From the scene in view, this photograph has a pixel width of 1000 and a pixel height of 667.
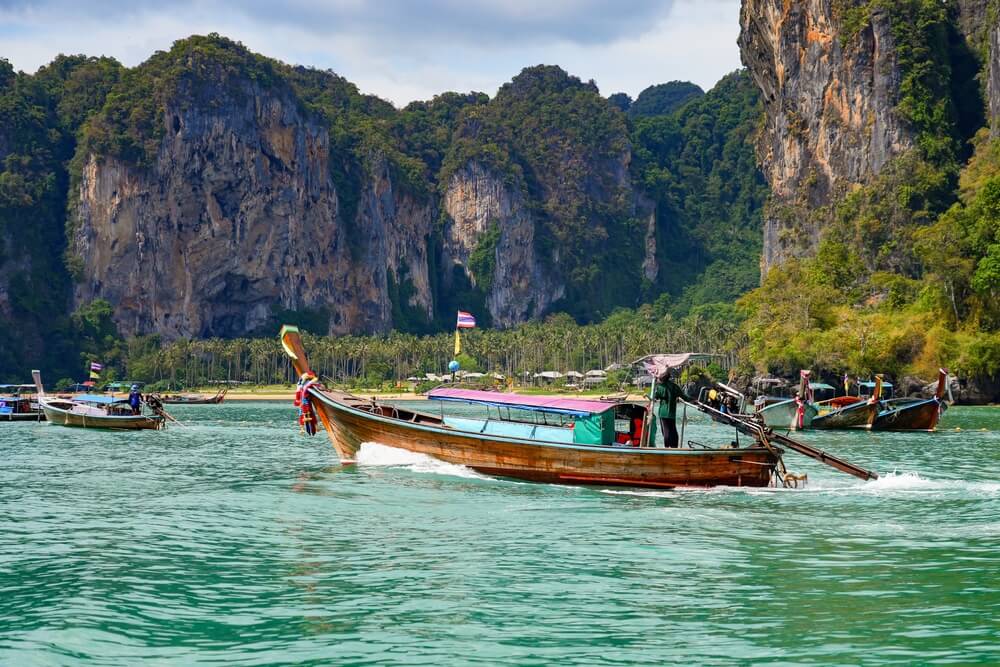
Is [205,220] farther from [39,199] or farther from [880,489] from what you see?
[880,489]

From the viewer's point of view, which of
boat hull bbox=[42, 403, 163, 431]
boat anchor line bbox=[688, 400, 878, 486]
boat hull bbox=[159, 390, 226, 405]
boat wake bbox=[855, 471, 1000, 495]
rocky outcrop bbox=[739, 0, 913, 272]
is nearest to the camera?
boat anchor line bbox=[688, 400, 878, 486]

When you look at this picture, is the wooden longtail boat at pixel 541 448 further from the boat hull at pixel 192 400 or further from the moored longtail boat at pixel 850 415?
the boat hull at pixel 192 400

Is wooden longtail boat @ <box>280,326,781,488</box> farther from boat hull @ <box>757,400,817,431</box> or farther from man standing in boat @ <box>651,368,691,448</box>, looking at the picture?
boat hull @ <box>757,400,817,431</box>

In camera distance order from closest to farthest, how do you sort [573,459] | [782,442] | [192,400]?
[782,442] → [573,459] → [192,400]

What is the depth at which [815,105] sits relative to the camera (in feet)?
390

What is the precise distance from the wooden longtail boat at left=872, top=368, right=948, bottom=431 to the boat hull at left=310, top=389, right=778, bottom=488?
1050 inches

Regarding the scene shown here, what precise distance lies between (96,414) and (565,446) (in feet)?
114

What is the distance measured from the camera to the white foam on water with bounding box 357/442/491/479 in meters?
26.9

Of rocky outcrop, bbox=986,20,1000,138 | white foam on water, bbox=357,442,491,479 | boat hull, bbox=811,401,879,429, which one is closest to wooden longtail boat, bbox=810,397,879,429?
boat hull, bbox=811,401,879,429

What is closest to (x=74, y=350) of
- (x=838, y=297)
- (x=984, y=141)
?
(x=838, y=297)

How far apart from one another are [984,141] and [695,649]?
93.1m

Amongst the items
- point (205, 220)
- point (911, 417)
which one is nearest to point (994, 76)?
point (911, 417)

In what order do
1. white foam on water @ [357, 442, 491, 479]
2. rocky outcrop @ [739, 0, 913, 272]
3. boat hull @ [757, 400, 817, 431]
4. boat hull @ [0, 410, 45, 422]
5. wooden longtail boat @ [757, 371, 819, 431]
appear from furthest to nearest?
rocky outcrop @ [739, 0, 913, 272]
boat hull @ [0, 410, 45, 422]
boat hull @ [757, 400, 817, 431]
wooden longtail boat @ [757, 371, 819, 431]
white foam on water @ [357, 442, 491, 479]

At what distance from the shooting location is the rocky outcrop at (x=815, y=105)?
346 ft
